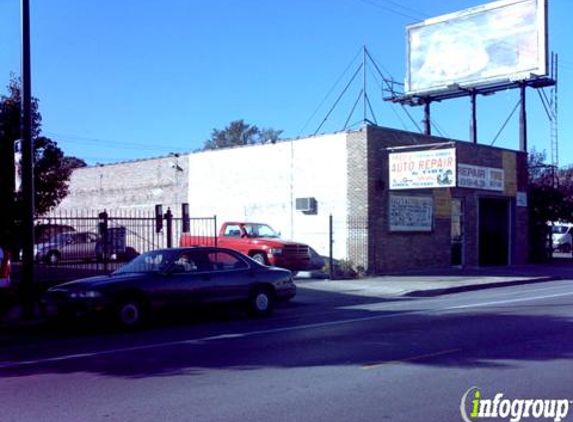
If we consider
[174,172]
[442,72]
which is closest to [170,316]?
[174,172]

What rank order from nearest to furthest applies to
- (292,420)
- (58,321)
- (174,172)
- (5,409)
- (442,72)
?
(292,420), (5,409), (58,321), (174,172), (442,72)

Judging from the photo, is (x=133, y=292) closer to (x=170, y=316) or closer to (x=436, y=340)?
(x=170, y=316)

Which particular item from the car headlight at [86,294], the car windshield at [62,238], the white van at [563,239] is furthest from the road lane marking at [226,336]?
the white van at [563,239]

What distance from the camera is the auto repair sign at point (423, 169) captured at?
22.2m

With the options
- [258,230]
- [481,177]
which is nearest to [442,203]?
[481,177]

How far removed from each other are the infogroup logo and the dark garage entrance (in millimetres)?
22481

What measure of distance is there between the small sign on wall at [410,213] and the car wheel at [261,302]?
1108 cm

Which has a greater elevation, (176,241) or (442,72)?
(442,72)

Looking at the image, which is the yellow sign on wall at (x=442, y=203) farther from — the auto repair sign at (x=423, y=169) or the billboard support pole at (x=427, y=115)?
the billboard support pole at (x=427, y=115)

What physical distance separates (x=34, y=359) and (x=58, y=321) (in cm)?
256

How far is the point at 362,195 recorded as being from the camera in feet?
→ 76.9

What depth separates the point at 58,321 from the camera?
11.7 m

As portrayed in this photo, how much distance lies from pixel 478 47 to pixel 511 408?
31.1 m

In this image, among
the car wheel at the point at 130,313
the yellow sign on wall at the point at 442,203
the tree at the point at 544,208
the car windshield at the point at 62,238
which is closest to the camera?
the car wheel at the point at 130,313
